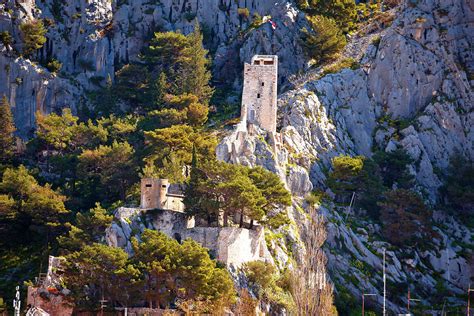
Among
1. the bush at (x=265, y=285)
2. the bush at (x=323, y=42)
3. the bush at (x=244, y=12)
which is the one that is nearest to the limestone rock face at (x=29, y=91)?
the bush at (x=244, y=12)

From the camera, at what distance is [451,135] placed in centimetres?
9825

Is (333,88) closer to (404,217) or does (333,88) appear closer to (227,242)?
(404,217)

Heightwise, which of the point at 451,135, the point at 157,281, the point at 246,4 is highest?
the point at 246,4

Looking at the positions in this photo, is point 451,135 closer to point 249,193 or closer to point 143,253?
point 249,193

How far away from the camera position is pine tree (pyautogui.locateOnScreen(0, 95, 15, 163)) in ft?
314

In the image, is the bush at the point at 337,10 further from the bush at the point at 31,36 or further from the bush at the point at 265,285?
the bush at the point at 265,285

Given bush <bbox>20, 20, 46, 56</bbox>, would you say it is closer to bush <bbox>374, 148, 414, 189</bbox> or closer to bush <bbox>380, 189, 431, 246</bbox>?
bush <bbox>374, 148, 414, 189</bbox>

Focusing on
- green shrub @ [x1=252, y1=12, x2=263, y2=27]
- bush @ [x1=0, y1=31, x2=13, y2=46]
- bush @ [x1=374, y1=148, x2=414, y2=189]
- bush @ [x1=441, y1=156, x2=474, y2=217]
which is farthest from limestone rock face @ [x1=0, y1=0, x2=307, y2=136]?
bush @ [x1=441, y1=156, x2=474, y2=217]

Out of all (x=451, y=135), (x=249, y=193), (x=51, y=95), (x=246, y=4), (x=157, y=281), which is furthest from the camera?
(x=246, y=4)

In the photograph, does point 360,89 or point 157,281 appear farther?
point 360,89

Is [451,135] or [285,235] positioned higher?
[451,135]

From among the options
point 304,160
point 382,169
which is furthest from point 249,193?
point 382,169

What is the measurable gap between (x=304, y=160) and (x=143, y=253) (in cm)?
2081

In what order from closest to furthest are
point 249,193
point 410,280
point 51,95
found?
point 249,193, point 410,280, point 51,95
